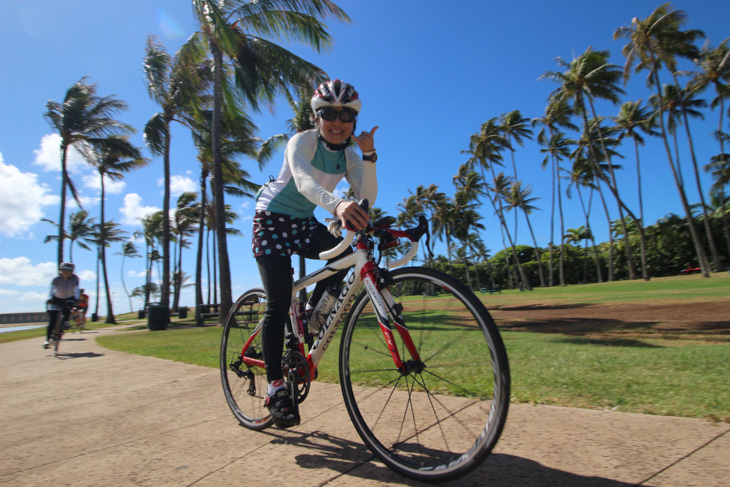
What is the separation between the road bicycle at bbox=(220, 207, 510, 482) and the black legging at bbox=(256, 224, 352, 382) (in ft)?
0.22

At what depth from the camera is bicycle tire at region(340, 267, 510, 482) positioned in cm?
153

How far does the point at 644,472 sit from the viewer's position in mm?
1515

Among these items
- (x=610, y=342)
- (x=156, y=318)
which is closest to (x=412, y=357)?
(x=610, y=342)

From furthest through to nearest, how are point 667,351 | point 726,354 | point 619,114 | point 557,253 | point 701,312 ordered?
point 557,253 → point 619,114 → point 701,312 → point 667,351 → point 726,354

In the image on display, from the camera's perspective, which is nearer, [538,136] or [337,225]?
[337,225]

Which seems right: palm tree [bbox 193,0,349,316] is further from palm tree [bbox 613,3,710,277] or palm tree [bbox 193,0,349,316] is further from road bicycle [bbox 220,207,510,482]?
palm tree [bbox 613,3,710,277]

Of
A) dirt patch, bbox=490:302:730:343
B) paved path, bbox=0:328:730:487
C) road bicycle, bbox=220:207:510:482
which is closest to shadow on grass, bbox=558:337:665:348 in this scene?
dirt patch, bbox=490:302:730:343

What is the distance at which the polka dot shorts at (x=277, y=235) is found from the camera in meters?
2.38

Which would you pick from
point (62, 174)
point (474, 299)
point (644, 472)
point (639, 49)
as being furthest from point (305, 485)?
point (639, 49)

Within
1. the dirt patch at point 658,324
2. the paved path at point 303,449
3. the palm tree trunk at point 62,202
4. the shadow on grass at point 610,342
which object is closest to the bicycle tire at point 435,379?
the paved path at point 303,449

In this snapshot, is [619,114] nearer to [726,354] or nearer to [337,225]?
[726,354]

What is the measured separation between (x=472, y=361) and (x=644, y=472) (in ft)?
2.32

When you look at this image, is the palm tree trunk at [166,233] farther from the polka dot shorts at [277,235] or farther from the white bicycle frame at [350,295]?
the white bicycle frame at [350,295]

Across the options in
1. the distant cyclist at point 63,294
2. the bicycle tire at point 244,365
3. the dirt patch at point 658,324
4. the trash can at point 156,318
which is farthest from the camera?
the trash can at point 156,318
